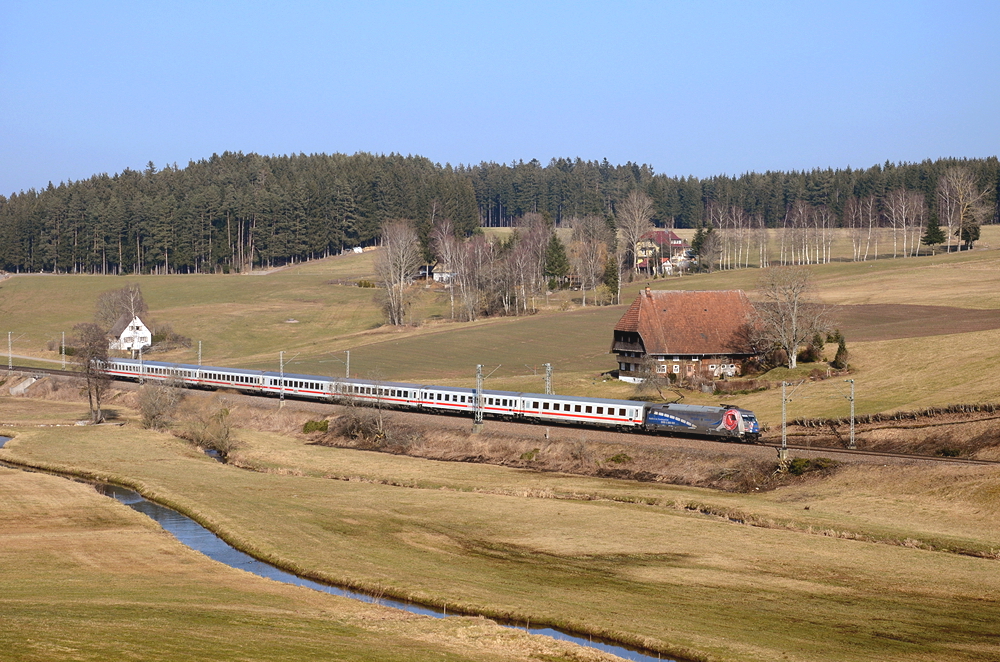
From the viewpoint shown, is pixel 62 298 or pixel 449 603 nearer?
pixel 449 603

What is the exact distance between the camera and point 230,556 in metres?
39.9

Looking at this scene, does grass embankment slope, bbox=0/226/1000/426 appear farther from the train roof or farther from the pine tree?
the pine tree

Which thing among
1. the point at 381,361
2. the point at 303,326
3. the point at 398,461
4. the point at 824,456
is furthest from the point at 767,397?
the point at 303,326

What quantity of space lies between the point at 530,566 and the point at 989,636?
15920 millimetres

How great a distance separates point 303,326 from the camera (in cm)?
14000

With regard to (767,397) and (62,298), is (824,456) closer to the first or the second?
(767,397)

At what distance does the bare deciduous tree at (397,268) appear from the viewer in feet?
450

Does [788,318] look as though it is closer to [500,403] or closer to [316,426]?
[500,403]

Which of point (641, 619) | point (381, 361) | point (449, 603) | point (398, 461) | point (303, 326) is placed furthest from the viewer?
point (303, 326)

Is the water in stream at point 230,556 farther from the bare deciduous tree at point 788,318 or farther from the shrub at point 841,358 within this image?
the bare deciduous tree at point 788,318

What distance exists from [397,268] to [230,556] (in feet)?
351

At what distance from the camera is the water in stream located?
28688 mm

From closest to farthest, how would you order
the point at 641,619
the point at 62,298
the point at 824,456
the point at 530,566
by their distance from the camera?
the point at 641,619
the point at 530,566
the point at 824,456
the point at 62,298

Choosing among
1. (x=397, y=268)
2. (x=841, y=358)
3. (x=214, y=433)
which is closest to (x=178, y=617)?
(x=214, y=433)
